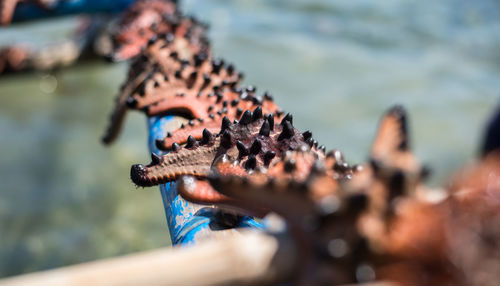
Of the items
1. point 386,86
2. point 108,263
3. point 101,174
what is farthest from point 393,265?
point 386,86

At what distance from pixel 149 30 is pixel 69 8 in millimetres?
928

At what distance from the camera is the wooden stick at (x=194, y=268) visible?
67cm

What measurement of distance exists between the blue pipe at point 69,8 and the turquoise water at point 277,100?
145 cm

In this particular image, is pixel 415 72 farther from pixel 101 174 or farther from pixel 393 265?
pixel 393 265

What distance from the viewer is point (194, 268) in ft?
2.26

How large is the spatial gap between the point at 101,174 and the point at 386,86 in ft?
11.2

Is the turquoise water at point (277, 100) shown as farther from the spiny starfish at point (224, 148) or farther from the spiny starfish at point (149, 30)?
the spiny starfish at point (224, 148)

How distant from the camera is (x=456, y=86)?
19.5ft

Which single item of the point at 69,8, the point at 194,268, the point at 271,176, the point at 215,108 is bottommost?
the point at 194,268

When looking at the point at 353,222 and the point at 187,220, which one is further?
the point at 187,220

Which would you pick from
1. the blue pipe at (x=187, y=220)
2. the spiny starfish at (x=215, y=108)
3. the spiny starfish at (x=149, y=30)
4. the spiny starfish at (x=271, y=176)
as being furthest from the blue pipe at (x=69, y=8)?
the spiny starfish at (x=271, y=176)

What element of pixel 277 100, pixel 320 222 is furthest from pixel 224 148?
pixel 277 100

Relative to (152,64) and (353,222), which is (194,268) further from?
(152,64)

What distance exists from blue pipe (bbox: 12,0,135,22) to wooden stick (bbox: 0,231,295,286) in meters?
2.76
